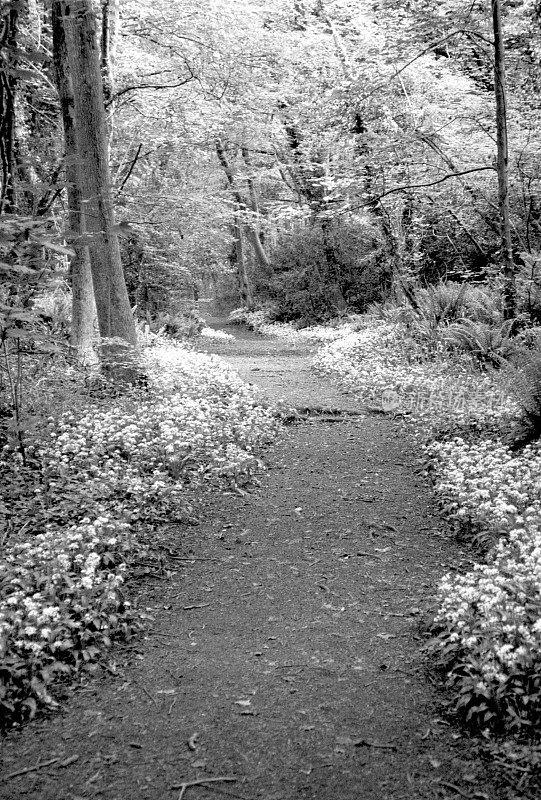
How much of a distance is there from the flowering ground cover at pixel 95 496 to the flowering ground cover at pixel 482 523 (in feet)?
6.80

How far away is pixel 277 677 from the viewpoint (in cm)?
357

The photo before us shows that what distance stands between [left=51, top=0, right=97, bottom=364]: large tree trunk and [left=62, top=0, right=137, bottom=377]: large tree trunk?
10.0 inches

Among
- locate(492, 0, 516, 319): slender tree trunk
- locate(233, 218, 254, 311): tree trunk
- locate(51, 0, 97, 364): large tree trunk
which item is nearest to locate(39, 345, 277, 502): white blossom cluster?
locate(51, 0, 97, 364): large tree trunk

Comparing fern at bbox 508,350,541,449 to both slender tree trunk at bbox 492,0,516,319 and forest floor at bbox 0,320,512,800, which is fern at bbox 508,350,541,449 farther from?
slender tree trunk at bbox 492,0,516,319

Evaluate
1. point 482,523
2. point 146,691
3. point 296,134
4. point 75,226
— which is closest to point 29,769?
point 146,691

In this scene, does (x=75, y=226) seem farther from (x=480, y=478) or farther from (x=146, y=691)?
(x=146, y=691)

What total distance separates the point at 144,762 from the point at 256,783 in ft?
1.80

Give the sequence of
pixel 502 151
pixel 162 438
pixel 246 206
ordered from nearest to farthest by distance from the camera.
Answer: pixel 162 438 → pixel 502 151 → pixel 246 206

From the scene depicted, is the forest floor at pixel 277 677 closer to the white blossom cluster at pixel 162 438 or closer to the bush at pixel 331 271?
the white blossom cluster at pixel 162 438

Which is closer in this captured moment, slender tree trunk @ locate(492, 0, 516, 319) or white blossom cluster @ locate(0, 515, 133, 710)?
white blossom cluster @ locate(0, 515, 133, 710)

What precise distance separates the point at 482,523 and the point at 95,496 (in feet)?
11.2

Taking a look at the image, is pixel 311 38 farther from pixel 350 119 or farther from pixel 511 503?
pixel 511 503

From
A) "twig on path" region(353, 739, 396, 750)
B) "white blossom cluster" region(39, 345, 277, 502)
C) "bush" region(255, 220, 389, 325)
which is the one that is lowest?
"twig on path" region(353, 739, 396, 750)

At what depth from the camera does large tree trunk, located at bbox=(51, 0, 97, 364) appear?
9.16 metres
